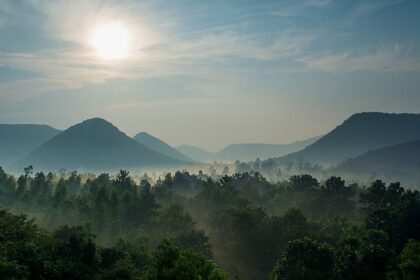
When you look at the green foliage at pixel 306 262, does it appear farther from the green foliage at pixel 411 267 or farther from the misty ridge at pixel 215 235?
the green foliage at pixel 411 267

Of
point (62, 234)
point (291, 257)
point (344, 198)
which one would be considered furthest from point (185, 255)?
point (344, 198)

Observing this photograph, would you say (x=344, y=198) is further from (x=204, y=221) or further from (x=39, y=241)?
(x=39, y=241)

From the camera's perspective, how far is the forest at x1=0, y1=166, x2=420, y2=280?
1316 inches

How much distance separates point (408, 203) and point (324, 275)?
3162cm

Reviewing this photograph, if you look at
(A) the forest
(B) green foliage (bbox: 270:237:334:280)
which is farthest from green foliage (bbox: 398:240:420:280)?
(B) green foliage (bbox: 270:237:334:280)

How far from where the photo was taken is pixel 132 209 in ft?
320

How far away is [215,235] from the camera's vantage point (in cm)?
8519

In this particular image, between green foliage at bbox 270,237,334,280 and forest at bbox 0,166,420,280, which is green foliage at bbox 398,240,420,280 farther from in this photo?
green foliage at bbox 270,237,334,280

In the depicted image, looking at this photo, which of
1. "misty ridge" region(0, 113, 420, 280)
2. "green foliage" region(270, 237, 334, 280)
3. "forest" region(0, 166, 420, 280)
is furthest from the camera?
"green foliage" region(270, 237, 334, 280)

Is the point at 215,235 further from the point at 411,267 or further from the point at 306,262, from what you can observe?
the point at 411,267

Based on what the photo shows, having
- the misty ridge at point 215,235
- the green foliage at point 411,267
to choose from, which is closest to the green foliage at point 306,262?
the misty ridge at point 215,235

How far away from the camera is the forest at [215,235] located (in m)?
33.4

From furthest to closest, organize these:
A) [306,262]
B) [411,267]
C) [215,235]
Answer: [215,235]
[306,262]
[411,267]

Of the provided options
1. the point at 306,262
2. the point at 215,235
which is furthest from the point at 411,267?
the point at 215,235
